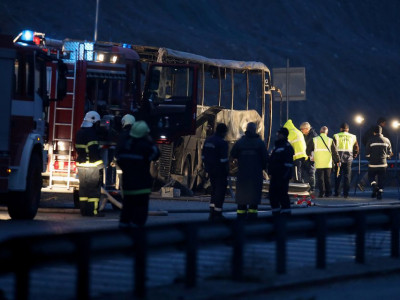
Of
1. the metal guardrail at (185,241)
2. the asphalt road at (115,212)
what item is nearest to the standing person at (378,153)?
the asphalt road at (115,212)

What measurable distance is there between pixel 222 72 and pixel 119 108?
11.0m

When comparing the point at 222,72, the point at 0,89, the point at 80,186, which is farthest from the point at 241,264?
the point at 222,72

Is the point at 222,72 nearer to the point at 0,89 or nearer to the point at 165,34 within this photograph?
the point at 0,89

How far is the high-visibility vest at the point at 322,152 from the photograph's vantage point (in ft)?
94.7

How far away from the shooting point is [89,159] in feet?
63.2

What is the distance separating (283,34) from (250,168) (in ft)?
267

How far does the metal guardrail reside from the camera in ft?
25.5

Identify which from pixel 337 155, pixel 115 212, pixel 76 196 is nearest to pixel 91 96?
pixel 76 196

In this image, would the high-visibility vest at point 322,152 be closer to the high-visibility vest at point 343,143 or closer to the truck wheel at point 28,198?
the high-visibility vest at point 343,143

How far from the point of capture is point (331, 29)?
342 feet

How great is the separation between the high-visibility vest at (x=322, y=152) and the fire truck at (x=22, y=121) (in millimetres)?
11140

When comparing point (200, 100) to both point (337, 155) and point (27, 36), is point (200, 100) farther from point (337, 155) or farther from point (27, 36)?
point (27, 36)

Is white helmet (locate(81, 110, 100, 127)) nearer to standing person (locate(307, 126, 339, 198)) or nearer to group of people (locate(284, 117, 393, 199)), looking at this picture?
group of people (locate(284, 117, 393, 199))

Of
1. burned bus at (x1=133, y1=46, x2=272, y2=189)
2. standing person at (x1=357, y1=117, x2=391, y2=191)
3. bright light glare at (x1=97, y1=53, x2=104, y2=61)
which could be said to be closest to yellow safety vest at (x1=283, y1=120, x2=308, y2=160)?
burned bus at (x1=133, y1=46, x2=272, y2=189)
